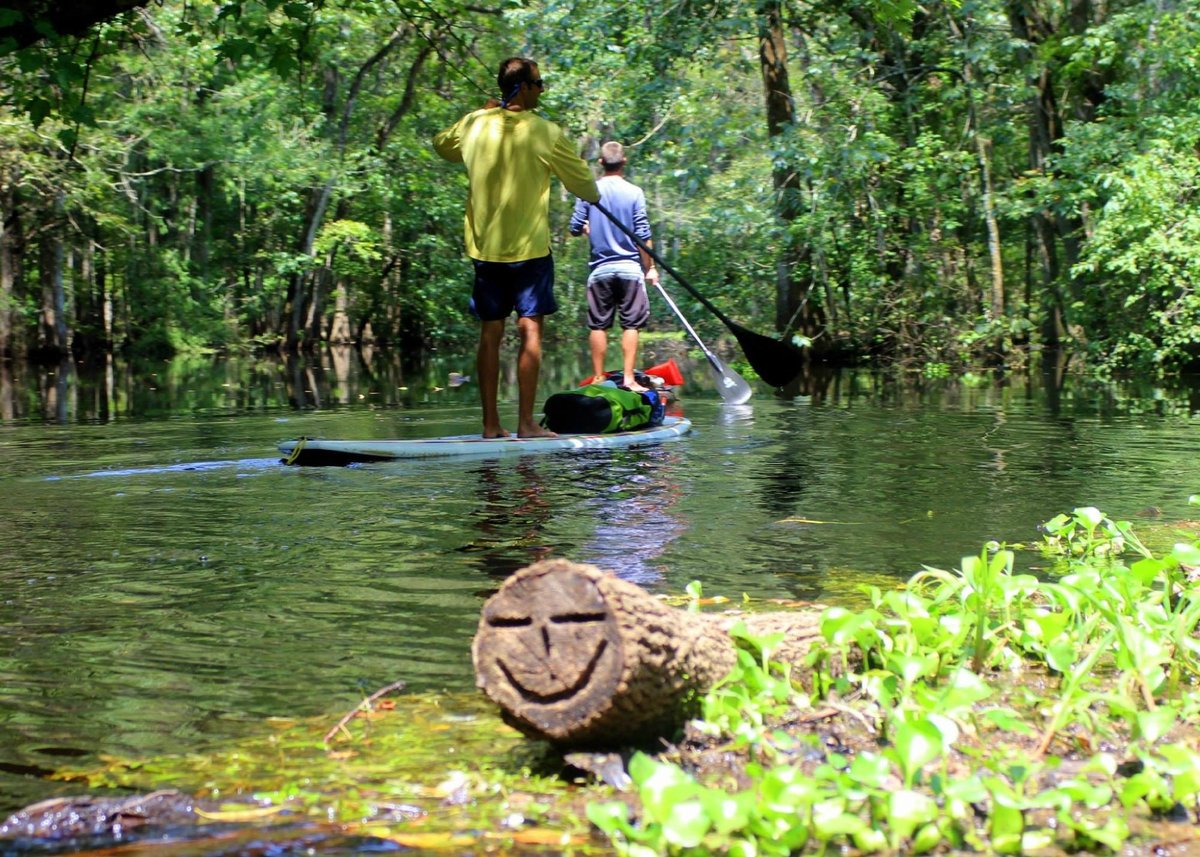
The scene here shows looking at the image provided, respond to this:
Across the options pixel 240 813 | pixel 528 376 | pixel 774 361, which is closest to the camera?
pixel 240 813

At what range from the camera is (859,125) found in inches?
741

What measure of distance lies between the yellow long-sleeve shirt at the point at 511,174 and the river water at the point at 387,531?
1367mm

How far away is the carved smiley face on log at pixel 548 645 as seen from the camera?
2.82 meters

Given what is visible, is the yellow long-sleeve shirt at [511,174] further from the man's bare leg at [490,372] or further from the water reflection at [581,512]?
the water reflection at [581,512]

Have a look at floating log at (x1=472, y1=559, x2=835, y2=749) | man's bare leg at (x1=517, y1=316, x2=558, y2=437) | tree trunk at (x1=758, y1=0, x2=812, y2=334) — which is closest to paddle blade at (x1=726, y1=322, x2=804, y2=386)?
Result: man's bare leg at (x1=517, y1=316, x2=558, y2=437)

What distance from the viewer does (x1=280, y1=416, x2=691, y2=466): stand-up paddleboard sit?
8250 mm

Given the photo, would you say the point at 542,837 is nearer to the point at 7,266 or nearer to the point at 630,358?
the point at 630,358

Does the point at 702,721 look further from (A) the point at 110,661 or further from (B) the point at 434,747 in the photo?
(A) the point at 110,661

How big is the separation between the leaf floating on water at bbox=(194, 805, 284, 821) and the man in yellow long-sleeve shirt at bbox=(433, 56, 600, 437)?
230 inches

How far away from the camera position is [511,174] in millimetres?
8586

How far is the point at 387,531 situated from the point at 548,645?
10.6ft

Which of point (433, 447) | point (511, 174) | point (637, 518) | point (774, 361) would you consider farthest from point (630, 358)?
point (637, 518)

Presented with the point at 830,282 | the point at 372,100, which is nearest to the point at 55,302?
the point at 372,100

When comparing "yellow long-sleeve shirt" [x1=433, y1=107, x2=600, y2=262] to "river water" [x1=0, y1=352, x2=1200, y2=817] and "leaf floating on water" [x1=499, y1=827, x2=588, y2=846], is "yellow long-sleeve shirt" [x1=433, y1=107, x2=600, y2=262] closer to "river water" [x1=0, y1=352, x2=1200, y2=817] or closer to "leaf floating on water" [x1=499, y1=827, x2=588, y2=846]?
"river water" [x1=0, y1=352, x2=1200, y2=817]
